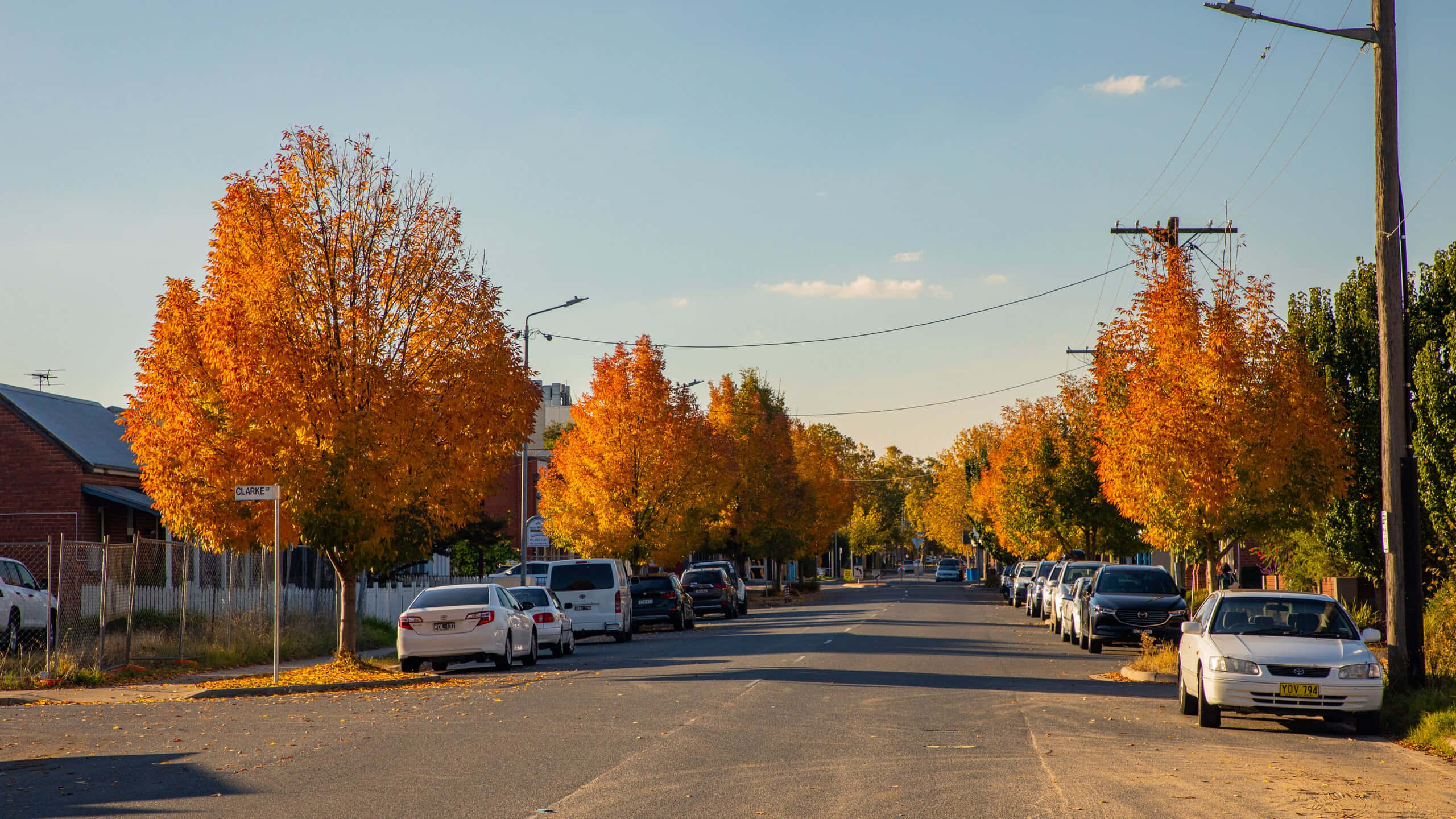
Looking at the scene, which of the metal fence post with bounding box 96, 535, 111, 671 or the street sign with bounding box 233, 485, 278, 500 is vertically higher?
the street sign with bounding box 233, 485, 278, 500

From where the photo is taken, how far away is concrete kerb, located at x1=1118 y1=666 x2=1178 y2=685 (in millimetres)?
20359

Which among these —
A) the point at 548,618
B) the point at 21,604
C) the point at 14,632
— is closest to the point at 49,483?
the point at 21,604

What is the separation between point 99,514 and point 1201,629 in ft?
87.1

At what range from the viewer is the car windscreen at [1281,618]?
1527 centimetres

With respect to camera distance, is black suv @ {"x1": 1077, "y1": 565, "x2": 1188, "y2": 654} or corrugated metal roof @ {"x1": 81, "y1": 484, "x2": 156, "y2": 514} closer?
black suv @ {"x1": 1077, "y1": 565, "x2": 1188, "y2": 654}

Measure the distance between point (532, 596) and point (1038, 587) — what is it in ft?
68.9

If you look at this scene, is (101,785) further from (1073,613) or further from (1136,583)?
(1073,613)

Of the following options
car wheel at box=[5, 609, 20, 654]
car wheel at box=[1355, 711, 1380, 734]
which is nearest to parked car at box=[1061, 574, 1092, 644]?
car wheel at box=[1355, 711, 1380, 734]

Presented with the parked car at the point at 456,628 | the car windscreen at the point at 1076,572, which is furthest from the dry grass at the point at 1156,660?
the car windscreen at the point at 1076,572

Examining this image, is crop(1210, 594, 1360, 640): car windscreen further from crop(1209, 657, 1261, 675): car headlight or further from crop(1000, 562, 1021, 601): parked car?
crop(1000, 562, 1021, 601): parked car

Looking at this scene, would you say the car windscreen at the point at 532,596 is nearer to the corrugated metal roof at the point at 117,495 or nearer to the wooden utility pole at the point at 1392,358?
the corrugated metal roof at the point at 117,495

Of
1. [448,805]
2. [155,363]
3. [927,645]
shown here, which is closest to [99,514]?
[155,363]

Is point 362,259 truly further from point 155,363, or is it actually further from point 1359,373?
point 1359,373

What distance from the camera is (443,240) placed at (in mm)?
22922
